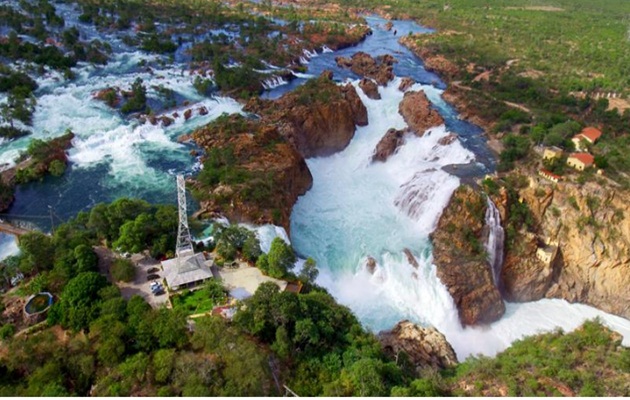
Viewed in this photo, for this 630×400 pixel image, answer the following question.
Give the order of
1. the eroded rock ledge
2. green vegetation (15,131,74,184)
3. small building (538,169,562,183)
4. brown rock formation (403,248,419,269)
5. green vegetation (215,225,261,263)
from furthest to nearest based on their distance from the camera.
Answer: green vegetation (15,131,74,184) → small building (538,169,562,183) → the eroded rock ledge → brown rock formation (403,248,419,269) → green vegetation (215,225,261,263)

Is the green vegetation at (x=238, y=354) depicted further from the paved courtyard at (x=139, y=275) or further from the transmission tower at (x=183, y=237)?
the transmission tower at (x=183, y=237)

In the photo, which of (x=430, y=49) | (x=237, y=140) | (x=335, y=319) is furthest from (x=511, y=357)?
(x=430, y=49)

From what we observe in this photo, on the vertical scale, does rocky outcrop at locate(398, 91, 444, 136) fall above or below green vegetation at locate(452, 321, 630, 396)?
below

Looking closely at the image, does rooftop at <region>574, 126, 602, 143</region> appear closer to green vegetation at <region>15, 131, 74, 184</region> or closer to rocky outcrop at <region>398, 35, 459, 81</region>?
rocky outcrop at <region>398, 35, 459, 81</region>

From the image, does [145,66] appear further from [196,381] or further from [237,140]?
[196,381]

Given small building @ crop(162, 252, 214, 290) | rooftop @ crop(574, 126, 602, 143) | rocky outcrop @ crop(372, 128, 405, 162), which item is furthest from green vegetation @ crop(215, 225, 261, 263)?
rooftop @ crop(574, 126, 602, 143)

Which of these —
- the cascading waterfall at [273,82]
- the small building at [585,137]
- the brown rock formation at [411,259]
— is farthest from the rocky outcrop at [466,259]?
the cascading waterfall at [273,82]

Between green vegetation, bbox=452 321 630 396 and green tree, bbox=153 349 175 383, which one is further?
green vegetation, bbox=452 321 630 396
